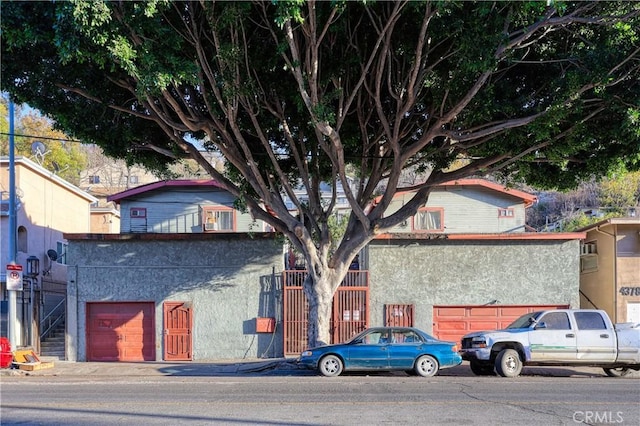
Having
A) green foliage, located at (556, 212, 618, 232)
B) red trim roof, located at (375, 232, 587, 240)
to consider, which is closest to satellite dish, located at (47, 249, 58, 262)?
red trim roof, located at (375, 232, 587, 240)

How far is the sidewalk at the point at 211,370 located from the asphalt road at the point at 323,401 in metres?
2.13

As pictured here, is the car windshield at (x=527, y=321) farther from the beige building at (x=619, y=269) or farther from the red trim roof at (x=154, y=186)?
the red trim roof at (x=154, y=186)

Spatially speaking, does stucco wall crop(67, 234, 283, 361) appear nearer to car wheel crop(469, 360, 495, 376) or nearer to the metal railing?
the metal railing

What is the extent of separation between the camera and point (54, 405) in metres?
11.0

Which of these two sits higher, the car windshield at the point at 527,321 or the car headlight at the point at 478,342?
the car windshield at the point at 527,321

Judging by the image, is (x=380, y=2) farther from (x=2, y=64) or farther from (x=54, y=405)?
(x=54, y=405)

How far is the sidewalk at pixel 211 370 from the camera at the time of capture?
17359 mm

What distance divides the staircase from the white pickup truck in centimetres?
1422

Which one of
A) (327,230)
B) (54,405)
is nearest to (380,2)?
(327,230)

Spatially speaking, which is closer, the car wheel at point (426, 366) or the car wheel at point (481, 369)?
the car wheel at point (426, 366)

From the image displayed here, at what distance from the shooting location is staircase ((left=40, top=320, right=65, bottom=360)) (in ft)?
71.6

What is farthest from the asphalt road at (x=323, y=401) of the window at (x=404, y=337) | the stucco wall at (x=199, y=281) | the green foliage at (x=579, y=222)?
the green foliage at (x=579, y=222)

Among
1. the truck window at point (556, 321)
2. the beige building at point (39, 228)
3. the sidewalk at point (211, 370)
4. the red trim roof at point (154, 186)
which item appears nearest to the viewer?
the truck window at point (556, 321)

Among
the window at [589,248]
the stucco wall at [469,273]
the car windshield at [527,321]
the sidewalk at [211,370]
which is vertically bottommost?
the sidewalk at [211,370]
